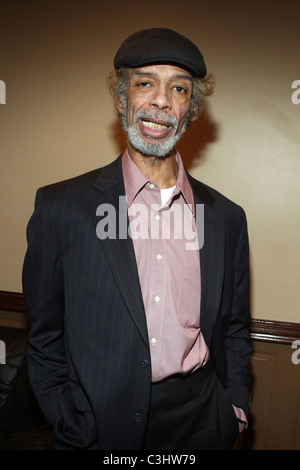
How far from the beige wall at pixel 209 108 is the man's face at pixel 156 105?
727mm

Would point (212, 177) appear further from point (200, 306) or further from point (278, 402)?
point (278, 402)

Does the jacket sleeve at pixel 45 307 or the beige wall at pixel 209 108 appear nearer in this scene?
the jacket sleeve at pixel 45 307

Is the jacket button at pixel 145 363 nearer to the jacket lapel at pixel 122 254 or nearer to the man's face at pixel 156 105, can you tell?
the jacket lapel at pixel 122 254

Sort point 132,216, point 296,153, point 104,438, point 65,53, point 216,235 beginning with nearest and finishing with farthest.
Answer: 1. point 104,438
2. point 132,216
3. point 216,235
4. point 296,153
5. point 65,53

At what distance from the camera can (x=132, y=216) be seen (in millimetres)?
1332

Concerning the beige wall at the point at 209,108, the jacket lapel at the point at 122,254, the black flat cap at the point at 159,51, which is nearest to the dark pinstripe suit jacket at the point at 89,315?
the jacket lapel at the point at 122,254

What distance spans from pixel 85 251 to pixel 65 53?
55.7 inches

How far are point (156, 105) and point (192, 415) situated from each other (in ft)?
3.61

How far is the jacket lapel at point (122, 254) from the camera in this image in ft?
3.94

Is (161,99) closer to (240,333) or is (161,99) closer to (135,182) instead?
(135,182)

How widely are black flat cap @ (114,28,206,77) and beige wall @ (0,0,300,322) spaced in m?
0.73

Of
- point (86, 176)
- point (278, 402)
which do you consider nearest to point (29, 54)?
point (86, 176)

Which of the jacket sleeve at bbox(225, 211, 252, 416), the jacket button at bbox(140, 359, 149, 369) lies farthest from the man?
the jacket sleeve at bbox(225, 211, 252, 416)

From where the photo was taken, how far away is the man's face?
1309mm
